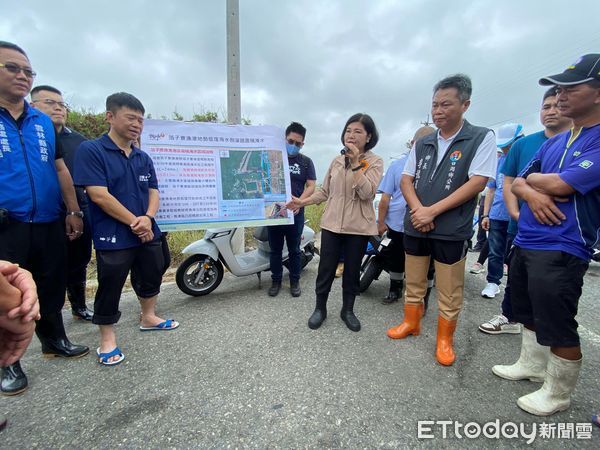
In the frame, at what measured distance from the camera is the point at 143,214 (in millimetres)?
2277

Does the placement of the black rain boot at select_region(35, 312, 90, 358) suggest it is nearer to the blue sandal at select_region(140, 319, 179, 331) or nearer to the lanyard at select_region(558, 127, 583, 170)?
the blue sandal at select_region(140, 319, 179, 331)

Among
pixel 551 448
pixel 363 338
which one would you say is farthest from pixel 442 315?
pixel 551 448

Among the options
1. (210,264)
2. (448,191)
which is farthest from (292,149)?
(448,191)

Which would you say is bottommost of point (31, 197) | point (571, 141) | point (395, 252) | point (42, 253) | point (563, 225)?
point (395, 252)

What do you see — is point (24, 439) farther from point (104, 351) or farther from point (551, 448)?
point (551, 448)

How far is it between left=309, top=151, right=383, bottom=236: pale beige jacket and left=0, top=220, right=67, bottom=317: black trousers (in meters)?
2.07

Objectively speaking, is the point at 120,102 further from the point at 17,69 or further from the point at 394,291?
the point at 394,291

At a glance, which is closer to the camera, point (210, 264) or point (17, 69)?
point (17, 69)

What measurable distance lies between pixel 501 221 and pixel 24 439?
4.28 metres

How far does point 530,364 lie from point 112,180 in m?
3.24

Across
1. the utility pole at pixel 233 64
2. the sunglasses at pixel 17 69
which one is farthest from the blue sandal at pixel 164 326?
the sunglasses at pixel 17 69

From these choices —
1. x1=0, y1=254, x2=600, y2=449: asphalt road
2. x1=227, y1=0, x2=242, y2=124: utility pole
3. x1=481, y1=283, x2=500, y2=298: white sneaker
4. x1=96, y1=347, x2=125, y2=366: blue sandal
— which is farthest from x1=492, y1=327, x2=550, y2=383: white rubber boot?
x1=227, y1=0, x2=242, y2=124: utility pole

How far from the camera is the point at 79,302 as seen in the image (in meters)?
2.79

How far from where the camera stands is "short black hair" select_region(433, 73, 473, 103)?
2043 mm
